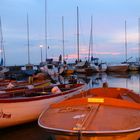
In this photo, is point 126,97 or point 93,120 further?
point 126,97

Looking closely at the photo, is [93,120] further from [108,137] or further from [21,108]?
[21,108]

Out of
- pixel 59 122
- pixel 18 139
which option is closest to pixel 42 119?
pixel 59 122

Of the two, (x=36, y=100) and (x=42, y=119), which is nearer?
(x=42, y=119)

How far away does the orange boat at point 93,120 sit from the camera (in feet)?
19.1

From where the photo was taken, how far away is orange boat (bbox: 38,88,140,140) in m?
5.83

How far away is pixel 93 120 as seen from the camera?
6355mm

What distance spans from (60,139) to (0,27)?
37715 millimetres

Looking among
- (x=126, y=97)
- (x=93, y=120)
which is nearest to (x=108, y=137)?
(x=93, y=120)

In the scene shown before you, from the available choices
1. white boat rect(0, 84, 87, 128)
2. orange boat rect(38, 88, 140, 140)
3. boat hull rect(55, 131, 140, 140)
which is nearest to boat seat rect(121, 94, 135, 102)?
orange boat rect(38, 88, 140, 140)

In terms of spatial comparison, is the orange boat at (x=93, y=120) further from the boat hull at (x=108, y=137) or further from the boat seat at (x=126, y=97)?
the boat seat at (x=126, y=97)

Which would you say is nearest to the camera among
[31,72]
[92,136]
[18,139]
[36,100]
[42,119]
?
[92,136]

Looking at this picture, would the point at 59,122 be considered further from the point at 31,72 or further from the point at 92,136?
the point at 31,72

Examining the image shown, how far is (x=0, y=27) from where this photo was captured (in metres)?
42.2

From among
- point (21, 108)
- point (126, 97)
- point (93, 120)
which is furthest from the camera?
point (126, 97)
